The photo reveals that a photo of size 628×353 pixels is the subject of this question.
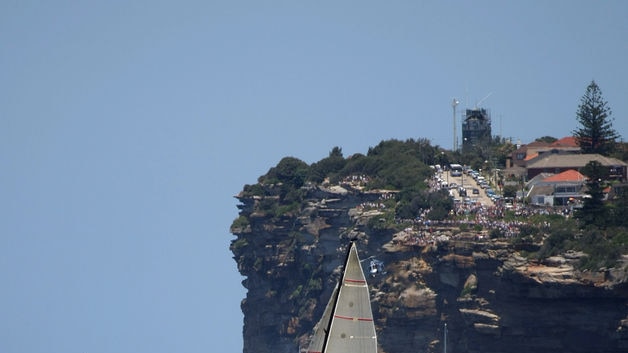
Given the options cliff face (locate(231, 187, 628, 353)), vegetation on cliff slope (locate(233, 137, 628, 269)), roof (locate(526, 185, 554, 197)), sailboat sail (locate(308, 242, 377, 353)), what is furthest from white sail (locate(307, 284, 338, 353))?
roof (locate(526, 185, 554, 197))

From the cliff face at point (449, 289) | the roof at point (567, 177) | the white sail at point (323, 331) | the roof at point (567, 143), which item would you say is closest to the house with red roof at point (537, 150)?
the roof at point (567, 143)

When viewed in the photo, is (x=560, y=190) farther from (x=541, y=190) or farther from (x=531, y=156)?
(x=531, y=156)

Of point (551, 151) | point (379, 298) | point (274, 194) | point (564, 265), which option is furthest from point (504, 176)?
point (564, 265)

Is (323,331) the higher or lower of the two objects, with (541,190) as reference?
lower

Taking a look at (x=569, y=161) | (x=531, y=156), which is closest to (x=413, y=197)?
(x=569, y=161)

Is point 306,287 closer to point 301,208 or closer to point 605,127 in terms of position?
point 301,208
